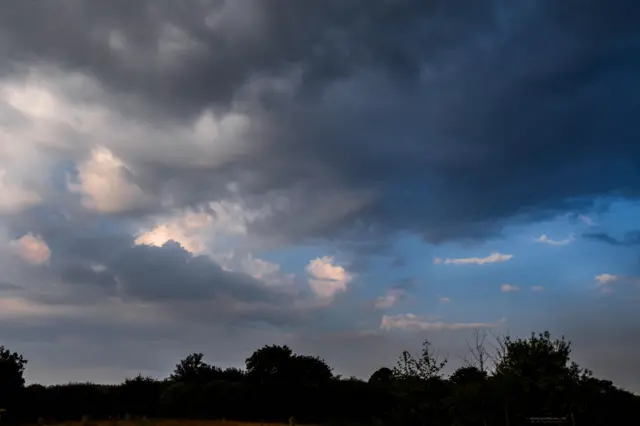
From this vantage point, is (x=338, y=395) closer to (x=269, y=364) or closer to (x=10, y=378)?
(x=269, y=364)

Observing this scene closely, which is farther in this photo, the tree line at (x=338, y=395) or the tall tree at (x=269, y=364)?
the tall tree at (x=269, y=364)

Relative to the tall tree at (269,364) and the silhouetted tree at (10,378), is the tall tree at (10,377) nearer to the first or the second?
the silhouetted tree at (10,378)

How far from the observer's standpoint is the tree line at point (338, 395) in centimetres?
4450

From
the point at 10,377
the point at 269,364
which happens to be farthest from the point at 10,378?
the point at 269,364

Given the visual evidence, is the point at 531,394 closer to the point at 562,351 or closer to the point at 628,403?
the point at 562,351

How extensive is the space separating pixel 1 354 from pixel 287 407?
82.4ft

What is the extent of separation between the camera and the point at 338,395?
62.6 metres

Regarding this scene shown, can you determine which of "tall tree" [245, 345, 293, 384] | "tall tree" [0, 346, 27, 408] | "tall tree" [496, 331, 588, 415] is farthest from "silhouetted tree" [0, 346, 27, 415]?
"tall tree" [496, 331, 588, 415]

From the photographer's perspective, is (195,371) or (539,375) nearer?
(539,375)

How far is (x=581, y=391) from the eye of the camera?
4603 centimetres

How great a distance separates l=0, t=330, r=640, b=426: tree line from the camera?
146ft

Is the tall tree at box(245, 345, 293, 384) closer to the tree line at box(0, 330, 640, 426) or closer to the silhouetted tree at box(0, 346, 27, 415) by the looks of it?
the tree line at box(0, 330, 640, 426)

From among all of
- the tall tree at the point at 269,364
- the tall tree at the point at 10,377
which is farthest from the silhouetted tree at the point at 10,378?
the tall tree at the point at 269,364

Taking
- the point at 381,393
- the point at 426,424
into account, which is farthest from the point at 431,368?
the point at 381,393
